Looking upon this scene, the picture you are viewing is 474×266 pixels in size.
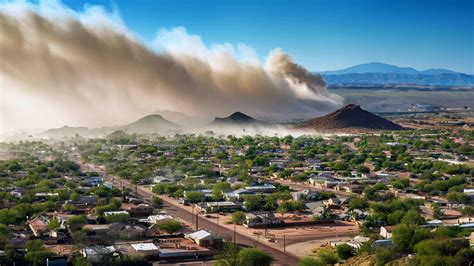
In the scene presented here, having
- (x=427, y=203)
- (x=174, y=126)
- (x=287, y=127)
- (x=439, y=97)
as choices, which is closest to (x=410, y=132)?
(x=287, y=127)

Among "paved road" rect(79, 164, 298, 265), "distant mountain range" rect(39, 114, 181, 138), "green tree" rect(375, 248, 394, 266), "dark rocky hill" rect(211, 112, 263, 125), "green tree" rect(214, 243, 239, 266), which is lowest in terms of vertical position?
"paved road" rect(79, 164, 298, 265)

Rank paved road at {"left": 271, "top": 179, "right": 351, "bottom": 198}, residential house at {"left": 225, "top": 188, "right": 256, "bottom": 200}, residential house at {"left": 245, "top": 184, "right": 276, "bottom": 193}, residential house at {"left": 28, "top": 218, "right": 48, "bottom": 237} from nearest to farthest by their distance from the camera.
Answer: residential house at {"left": 28, "top": 218, "right": 48, "bottom": 237}, residential house at {"left": 225, "top": 188, "right": 256, "bottom": 200}, residential house at {"left": 245, "top": 184, "right": 276, "bottom": 193}, paved road at {"left": 271, "top": 179, "right": 351, "bottom": 198}

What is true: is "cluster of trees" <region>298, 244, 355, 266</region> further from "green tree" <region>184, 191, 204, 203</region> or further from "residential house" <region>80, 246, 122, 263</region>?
"green tree" <region>184, 191, 204, 203</region>

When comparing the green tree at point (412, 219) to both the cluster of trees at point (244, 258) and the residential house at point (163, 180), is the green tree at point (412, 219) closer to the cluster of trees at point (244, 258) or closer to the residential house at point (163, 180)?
the cluster of trees at point (244, 258)

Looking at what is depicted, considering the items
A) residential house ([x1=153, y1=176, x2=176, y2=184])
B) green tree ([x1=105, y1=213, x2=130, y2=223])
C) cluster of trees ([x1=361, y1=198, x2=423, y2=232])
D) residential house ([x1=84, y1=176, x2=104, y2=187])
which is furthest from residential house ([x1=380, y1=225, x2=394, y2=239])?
residential house ([x1=84, y1=176, x2=104, y2=187])

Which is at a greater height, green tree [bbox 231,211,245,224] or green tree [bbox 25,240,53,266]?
green tree [bbox 25,240,53,266]

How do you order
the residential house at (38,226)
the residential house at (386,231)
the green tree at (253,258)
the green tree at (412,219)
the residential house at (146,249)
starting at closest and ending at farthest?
the green tree at (253,258) → the residential house at (146,249) → the residential house at (386,231) → the residential house at (38,226) → the green tree at (412,219)

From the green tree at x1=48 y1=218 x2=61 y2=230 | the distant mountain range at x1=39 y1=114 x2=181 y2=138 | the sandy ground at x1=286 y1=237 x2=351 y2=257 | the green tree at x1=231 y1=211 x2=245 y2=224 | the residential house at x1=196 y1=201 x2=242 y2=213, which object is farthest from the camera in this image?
the distant mountain range at x1=39 y1=114 x2=181 y2=138

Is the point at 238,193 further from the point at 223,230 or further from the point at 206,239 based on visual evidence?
the point at 206,239

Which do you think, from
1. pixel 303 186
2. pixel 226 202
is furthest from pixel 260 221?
pixel 303 186

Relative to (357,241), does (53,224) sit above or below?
above

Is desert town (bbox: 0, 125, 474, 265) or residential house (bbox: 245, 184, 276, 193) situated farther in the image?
residential house (bbox: 245, 184, 276, 193)

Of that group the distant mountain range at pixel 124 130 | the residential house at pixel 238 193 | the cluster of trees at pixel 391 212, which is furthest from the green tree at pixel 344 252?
the distant mountain range at pixel 124 130
